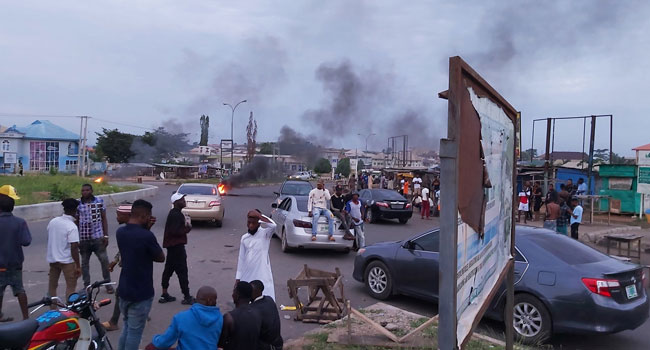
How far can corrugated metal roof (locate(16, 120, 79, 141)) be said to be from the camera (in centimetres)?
6494

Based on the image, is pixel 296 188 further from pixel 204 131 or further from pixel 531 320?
pixel 204 131

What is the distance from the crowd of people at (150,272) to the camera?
370 cm

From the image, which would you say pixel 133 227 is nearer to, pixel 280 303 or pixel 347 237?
pixel 280 303

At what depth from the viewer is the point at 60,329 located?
13.4 feet

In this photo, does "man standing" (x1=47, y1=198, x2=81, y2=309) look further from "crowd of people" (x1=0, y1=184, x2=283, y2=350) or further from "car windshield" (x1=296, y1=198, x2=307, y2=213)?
"car windshield" (x1=296, y1=198, x2=307, y2=213)

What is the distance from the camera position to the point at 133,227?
4699mm

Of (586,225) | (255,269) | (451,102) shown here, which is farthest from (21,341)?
(586,225)

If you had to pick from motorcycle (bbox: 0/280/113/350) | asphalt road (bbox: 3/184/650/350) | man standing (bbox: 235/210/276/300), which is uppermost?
man standing (bbox: 235/210/276/300)

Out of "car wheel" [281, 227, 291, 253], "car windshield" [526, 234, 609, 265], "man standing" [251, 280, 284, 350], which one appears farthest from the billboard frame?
"car wheel" [281, 227, 291, 253]

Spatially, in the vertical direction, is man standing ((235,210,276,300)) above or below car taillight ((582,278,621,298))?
above

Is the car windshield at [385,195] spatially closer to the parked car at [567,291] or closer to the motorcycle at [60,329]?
the parked car at [567,291]

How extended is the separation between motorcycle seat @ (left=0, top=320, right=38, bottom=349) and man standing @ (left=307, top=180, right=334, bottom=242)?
Result: 25.3 ft

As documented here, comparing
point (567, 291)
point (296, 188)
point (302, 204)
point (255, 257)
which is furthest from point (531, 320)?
point (296, 188)

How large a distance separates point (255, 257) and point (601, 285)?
13.0 ft
